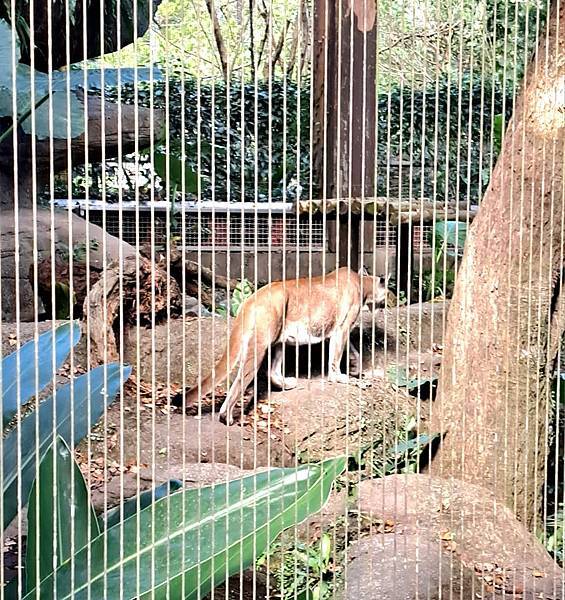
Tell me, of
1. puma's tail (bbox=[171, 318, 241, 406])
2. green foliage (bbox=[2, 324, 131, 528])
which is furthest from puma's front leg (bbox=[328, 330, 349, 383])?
green foliage (bbox=[2, 324, 131, 528])

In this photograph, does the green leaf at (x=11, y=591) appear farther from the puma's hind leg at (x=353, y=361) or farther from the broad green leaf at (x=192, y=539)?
the puma's hind leg at (x=353, y=361)

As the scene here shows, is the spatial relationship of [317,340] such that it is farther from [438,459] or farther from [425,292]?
[425,292]

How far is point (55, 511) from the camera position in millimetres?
1429

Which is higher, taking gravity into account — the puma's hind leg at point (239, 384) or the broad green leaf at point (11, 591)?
the puma's hind leg at point (239, 384)

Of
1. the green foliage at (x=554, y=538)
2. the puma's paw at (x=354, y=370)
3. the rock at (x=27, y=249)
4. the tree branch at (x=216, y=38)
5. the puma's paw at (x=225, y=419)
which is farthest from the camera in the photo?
the rock at (x=27, y=249)

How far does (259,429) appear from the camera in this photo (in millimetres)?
3131

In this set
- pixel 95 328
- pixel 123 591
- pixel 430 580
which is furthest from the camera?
pixel 95 328

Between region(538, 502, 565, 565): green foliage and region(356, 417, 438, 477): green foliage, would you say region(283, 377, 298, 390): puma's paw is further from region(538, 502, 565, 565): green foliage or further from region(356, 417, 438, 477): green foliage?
region(538, 502, 565, 565): green foliage

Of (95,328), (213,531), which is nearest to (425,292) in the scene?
(95,328)

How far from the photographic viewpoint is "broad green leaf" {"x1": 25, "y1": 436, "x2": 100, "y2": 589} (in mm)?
1438

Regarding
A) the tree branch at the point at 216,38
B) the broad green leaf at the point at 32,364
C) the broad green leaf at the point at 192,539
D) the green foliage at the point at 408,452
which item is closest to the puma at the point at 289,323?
the green foliage at the point at 408,452

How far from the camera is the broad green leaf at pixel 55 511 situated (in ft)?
4.72

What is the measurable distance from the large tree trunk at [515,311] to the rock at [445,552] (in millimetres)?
93

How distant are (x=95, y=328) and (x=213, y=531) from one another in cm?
183
